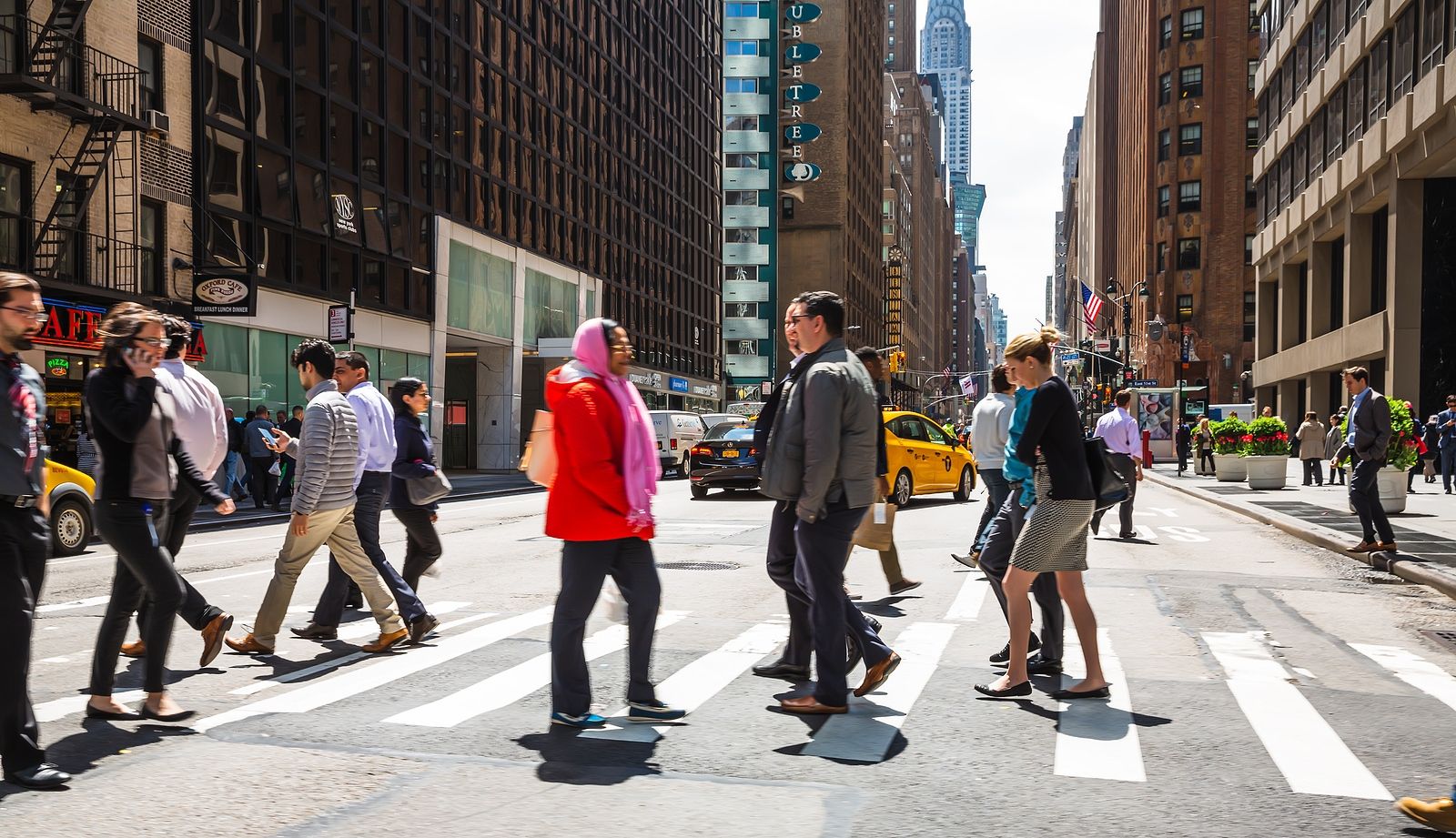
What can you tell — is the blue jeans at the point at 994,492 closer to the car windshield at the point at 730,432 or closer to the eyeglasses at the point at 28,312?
the eyeglasses at the point at 28,312

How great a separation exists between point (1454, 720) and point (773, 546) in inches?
138

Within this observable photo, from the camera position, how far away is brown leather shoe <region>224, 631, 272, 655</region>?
7.26 meters

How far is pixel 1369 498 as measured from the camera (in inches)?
514

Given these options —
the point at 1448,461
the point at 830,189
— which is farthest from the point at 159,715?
the point at 830,189

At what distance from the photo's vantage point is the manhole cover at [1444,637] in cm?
809

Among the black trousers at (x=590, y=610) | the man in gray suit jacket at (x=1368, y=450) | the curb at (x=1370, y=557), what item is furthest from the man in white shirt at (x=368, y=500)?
the man in gray suit jacket at (x=1368, y=450)

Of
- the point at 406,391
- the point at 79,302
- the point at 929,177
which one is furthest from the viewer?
the point at 929,177

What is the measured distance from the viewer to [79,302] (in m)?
21.6

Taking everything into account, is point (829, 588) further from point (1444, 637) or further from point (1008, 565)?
point (1444, 637)

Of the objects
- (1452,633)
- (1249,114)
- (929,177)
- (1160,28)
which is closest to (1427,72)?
(1452,633)

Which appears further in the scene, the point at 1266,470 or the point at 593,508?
the point at 1266,470

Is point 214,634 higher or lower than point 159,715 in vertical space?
higher

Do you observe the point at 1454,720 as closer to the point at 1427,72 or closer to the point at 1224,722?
the point at 1224,722

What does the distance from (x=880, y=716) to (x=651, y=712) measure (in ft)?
3.75
